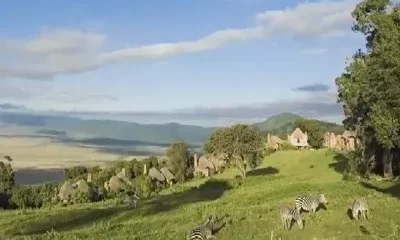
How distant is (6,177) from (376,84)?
85830 millimetres

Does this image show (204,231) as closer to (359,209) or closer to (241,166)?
(359,209)

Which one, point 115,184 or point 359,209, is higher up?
point 359,209

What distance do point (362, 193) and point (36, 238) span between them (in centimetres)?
2438

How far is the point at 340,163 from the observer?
279ft

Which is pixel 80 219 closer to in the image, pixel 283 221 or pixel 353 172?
pixel 283 221

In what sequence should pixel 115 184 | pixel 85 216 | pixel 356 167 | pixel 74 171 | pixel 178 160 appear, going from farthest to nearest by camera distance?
pixel 74 171, pixel 178 160, pixel 115 184, pixel 356 167, pixel 85 216

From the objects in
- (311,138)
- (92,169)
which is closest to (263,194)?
(92,169)

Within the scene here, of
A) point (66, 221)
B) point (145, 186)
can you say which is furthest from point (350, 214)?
point (145, 186)

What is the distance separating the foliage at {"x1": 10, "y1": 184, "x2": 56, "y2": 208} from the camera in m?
93.1

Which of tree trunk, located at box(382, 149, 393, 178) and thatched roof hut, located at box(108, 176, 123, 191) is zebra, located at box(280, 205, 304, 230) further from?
thatched roof hut, located at box(108, 176, 123, 191)

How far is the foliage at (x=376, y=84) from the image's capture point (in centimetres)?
3703

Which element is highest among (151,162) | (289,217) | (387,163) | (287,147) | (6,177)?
(287,147)

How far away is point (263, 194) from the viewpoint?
183 feet

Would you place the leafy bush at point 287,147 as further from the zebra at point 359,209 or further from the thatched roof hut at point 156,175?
the zebra at point 359,209
